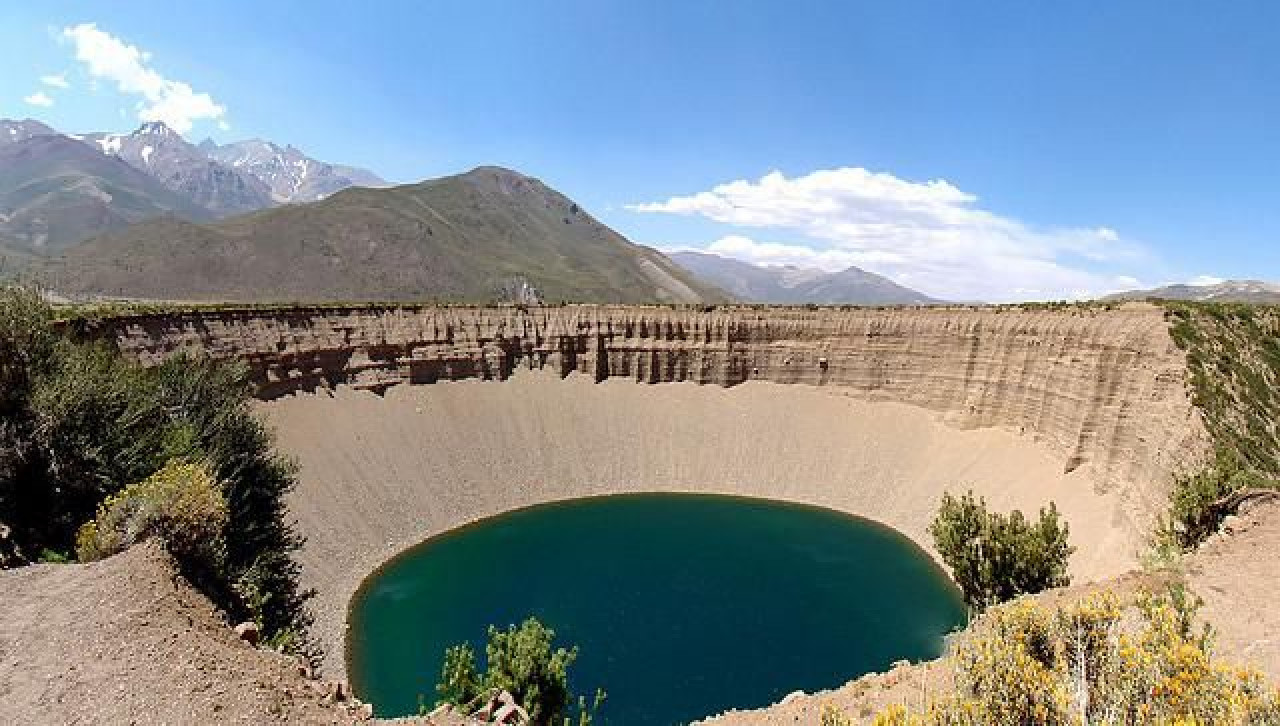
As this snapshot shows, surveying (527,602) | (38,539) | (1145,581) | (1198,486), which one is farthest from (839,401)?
(38,539)

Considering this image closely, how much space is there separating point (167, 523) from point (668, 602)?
34103 millimetres

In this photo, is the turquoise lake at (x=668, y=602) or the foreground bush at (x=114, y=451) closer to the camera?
the foreground bush at (x=114, y=451)

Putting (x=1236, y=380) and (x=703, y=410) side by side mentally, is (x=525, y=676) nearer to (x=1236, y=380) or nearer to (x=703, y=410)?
(x=1236, y=380)

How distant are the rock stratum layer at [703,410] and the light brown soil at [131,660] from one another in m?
26.5

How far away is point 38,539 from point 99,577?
7.17m

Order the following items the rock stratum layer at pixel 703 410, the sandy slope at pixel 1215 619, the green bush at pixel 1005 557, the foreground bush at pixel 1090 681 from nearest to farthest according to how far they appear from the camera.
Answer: the foreground bush at pixel 1090 681 < the sandy slope at pixel 1215 619 < the green bush at pixel 1005 557 < the rock stratum layer at pixel 703 410

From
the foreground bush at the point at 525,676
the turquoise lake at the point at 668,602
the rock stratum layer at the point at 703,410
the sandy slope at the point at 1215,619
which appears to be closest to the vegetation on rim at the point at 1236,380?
the rock stratum layer at the point at 703,410

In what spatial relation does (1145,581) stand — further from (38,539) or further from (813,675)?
(38,539)

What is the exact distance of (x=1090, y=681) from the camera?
9953 mm

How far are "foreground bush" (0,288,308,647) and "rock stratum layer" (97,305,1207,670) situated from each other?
1361 cm

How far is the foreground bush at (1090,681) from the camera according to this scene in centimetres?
856

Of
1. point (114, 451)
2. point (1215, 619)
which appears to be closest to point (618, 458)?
point (114, 451)

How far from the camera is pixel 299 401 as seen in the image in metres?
65.3

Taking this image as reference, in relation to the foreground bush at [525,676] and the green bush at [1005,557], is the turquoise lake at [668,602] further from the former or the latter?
the foreground bush at [525,676]
